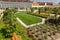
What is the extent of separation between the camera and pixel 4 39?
11.0 m

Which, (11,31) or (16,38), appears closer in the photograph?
(16,38)

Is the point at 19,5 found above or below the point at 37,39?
below

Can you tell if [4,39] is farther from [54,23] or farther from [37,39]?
[54,23]

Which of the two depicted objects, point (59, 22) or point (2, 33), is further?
point (59, 22)

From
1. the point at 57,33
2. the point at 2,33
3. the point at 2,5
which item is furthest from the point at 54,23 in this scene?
the point at 2,5

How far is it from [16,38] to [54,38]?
4268 mm

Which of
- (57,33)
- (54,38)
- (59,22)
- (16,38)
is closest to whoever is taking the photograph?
(16,38)

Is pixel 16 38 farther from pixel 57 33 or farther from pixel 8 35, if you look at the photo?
pixel 57 33

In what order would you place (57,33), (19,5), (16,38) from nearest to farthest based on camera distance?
(16,38) < (57,33) < (19,5)

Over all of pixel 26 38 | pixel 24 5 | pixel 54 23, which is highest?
pixel 26 38

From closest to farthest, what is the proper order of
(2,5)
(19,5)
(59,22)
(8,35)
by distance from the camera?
1. (8,35)
2. (59,22)
3. (2,5)
4. (19,5)

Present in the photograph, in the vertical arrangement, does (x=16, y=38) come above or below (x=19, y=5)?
above

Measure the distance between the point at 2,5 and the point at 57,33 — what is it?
2740 centimetres

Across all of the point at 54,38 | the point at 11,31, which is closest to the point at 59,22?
the point at 54,38
